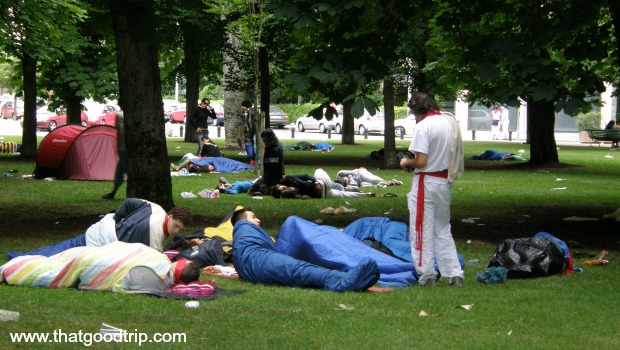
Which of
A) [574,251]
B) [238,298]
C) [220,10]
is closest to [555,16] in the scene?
[574,251]

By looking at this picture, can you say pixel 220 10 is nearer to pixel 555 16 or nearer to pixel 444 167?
pixel 555 16

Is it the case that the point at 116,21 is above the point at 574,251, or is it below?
above

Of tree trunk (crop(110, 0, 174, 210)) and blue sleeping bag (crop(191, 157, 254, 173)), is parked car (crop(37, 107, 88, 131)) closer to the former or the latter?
blue sleeping bag (crop(191, 157, 254, 173))

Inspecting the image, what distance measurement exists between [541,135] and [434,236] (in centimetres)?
1942

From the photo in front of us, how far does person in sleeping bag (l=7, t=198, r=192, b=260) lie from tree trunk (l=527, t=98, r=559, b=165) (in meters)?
18.2

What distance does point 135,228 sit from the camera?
33.3ft

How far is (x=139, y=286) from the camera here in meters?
8.69

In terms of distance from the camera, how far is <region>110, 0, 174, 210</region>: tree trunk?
14.0 metres

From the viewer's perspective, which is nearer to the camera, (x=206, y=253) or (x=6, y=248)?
(x=206, y=253)

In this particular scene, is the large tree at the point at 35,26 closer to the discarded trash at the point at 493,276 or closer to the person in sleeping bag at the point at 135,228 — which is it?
the person in sleeping bag at the point at 135,228

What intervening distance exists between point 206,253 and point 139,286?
182 centimetres

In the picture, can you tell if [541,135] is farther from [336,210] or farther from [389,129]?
[336,210]

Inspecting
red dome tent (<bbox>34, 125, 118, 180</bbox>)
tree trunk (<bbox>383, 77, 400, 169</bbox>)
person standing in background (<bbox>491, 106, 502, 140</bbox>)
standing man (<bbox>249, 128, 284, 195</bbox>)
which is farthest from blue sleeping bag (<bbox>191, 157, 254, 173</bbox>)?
person standing in background (<bbox>491, 106, 502, 140</bbox>)

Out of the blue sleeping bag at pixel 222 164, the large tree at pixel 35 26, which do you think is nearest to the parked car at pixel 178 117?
the large tree at pixel 35 26
